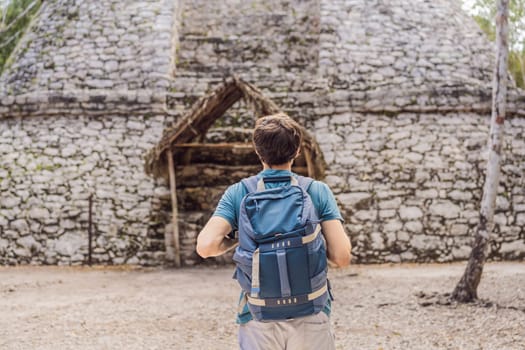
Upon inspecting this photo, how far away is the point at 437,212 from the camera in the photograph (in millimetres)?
8422

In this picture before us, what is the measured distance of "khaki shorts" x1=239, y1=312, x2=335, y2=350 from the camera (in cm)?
178

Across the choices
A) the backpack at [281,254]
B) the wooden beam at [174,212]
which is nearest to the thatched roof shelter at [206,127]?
the wooden beam at [174,212]

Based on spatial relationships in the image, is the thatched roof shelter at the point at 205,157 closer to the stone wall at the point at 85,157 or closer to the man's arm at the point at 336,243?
the stone wall at the point at 85,157

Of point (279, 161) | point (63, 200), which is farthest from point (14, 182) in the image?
point (279, 161)

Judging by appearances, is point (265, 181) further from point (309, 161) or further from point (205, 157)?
point (205, 157)

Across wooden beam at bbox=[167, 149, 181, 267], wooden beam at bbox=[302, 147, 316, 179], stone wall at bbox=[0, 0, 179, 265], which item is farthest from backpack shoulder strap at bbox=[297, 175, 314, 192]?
stone wall at bbox=[0, 0, 179, 265]

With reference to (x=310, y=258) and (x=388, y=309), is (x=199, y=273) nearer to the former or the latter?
(x=388, y=309)

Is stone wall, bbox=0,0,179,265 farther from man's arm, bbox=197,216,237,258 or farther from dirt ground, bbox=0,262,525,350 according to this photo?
man's arm, bbox=197,216,237,258

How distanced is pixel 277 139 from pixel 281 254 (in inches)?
15.3

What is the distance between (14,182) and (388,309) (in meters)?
6.54

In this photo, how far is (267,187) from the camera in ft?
6.06

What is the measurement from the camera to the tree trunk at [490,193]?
5.25 metres

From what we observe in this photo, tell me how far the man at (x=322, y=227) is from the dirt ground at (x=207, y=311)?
235cm

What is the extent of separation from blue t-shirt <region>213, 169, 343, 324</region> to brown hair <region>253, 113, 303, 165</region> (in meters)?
0.05
